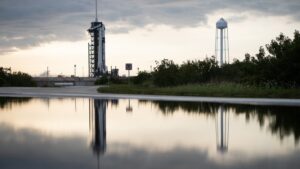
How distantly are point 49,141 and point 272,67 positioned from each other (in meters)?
21.8

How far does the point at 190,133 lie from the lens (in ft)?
37.2

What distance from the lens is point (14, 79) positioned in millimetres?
58062

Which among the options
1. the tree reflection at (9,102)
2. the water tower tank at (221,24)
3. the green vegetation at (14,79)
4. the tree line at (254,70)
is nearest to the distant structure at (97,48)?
the green vegetation at (14,79)

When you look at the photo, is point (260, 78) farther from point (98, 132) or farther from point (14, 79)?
point (14, 79)

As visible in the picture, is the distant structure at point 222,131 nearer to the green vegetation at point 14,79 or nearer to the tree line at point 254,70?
the tree line at point 254,70

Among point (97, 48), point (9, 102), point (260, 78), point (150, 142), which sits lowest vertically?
point (150, 142)

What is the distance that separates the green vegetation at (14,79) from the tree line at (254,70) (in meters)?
23.0

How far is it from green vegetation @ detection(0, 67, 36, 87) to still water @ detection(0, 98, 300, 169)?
139ft

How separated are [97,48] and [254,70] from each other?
62.8m

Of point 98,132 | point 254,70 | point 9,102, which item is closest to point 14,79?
point 9,102

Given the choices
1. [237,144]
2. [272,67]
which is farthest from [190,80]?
[237,144]

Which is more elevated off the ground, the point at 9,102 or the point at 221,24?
the point at 221,24

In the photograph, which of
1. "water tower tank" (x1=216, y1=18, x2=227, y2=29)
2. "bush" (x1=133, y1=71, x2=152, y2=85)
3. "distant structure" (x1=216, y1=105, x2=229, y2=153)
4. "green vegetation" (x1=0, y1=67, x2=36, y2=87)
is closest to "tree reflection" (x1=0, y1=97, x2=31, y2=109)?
"distant structure" (x1=216, y1=105, x2=229, y2=153)

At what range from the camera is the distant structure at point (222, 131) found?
9160 mm
